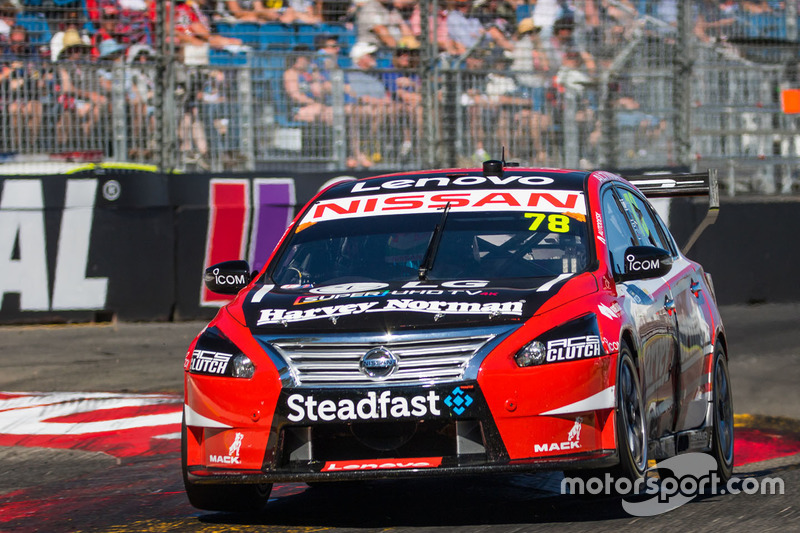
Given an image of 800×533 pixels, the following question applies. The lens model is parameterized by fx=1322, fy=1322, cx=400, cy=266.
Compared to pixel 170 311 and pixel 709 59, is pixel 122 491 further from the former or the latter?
pixel 709 59

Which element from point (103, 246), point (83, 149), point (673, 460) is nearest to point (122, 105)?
point (83, 149)

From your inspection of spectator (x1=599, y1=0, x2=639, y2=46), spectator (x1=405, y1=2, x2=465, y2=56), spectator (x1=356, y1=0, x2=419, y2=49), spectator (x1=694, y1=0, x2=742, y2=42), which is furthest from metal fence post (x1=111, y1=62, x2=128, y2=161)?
spectator (x1=694, y1=0, x2=742, y2=42)

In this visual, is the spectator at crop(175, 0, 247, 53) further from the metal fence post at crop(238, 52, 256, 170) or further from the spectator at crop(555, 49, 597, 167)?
the spectator at crop(555, 49, 597, 167)

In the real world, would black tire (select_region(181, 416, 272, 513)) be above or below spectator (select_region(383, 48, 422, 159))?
below

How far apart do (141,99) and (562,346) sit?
9966 mm

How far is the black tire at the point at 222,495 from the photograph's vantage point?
5316 millimetres

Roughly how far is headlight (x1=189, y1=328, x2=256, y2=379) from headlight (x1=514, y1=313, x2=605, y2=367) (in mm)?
1046

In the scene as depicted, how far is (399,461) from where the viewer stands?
4875 millimetres

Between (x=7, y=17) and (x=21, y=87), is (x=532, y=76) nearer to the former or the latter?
(x=21, y=87)

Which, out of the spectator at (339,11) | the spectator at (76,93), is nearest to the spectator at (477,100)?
the spectator at (339,11)

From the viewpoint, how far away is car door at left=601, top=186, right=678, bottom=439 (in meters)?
5.50

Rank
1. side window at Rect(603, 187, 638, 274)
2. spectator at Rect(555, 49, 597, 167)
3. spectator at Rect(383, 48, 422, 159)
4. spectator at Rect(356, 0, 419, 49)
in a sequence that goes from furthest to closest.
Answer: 1. spectator at Rect(555, 49, 597, 167)
2. spectator at Rect(383, 48, 422, 159)
3. spectator at Rect(356, 0, 419, 49)
4. side window at Rect(603, 187, 638, 274)

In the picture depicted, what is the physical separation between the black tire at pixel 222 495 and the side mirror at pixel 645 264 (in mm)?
1827

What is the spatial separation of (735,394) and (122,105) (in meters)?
7.31
